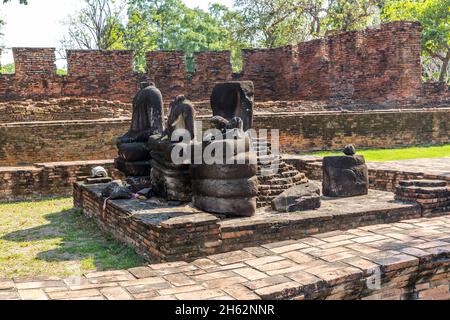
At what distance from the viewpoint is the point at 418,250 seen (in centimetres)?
340

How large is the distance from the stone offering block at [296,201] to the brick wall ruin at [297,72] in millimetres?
9757

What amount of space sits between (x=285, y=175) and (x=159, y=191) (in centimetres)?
151

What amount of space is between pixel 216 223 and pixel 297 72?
12.6 meters

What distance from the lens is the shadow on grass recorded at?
4.70 metres

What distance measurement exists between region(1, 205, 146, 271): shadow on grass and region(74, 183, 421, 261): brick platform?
144mm

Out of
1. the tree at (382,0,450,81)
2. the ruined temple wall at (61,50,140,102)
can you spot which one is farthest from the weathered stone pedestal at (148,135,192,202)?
the tree at (382,0,450,81)

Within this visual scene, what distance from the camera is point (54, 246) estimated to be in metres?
5.32

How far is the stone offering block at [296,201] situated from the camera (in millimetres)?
5203

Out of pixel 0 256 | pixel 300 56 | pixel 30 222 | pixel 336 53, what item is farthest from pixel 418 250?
pixel 300 56

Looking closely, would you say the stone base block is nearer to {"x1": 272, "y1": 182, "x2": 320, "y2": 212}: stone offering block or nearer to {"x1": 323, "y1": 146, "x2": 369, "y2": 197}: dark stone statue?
{"x1": 272, "y1": 182, "x2": 320, "y2": 212}: stone offering block

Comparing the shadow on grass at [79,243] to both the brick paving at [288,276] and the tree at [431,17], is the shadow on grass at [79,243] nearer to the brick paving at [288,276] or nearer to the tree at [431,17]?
the brick paving at [288,276]

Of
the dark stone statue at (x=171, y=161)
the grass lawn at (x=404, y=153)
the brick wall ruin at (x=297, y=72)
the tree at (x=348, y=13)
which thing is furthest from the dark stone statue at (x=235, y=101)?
the tree at (x=348, y=13)

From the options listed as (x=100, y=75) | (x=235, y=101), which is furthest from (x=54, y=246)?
(x=100, y=75)

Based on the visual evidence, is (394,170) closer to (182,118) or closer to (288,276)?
(182,118)
